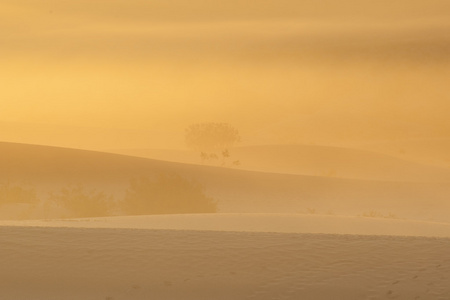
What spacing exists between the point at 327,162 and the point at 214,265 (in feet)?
359

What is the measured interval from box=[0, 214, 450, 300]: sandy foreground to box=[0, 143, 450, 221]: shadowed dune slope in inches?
1602

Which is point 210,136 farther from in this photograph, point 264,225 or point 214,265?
point 214,265

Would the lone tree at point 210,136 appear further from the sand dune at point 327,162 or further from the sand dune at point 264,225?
the sand dune at point 264,225

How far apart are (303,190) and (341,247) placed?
57.5m

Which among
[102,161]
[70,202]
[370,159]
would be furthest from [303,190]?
[370,159]

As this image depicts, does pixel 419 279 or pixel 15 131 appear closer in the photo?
pixel 419 279

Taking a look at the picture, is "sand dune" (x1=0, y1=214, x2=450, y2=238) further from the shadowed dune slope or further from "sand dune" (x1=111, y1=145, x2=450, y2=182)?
"sand dune" (x1=111, y1=145, x2=450, y2=182)

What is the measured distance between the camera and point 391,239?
6.11 metres

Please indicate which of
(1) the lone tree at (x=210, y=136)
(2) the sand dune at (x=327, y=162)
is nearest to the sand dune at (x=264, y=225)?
(1) the lone tree at (x=210, y=136)

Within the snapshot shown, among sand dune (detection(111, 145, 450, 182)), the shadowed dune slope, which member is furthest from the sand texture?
sand dune (detection(111, 145, 450, 182))

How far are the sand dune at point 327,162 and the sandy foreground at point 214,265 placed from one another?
9129 centimetres

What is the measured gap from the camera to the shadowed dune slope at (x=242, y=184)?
49750mm

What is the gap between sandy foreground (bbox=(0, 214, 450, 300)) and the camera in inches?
175

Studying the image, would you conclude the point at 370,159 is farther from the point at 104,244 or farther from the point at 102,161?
the point at 104,244
